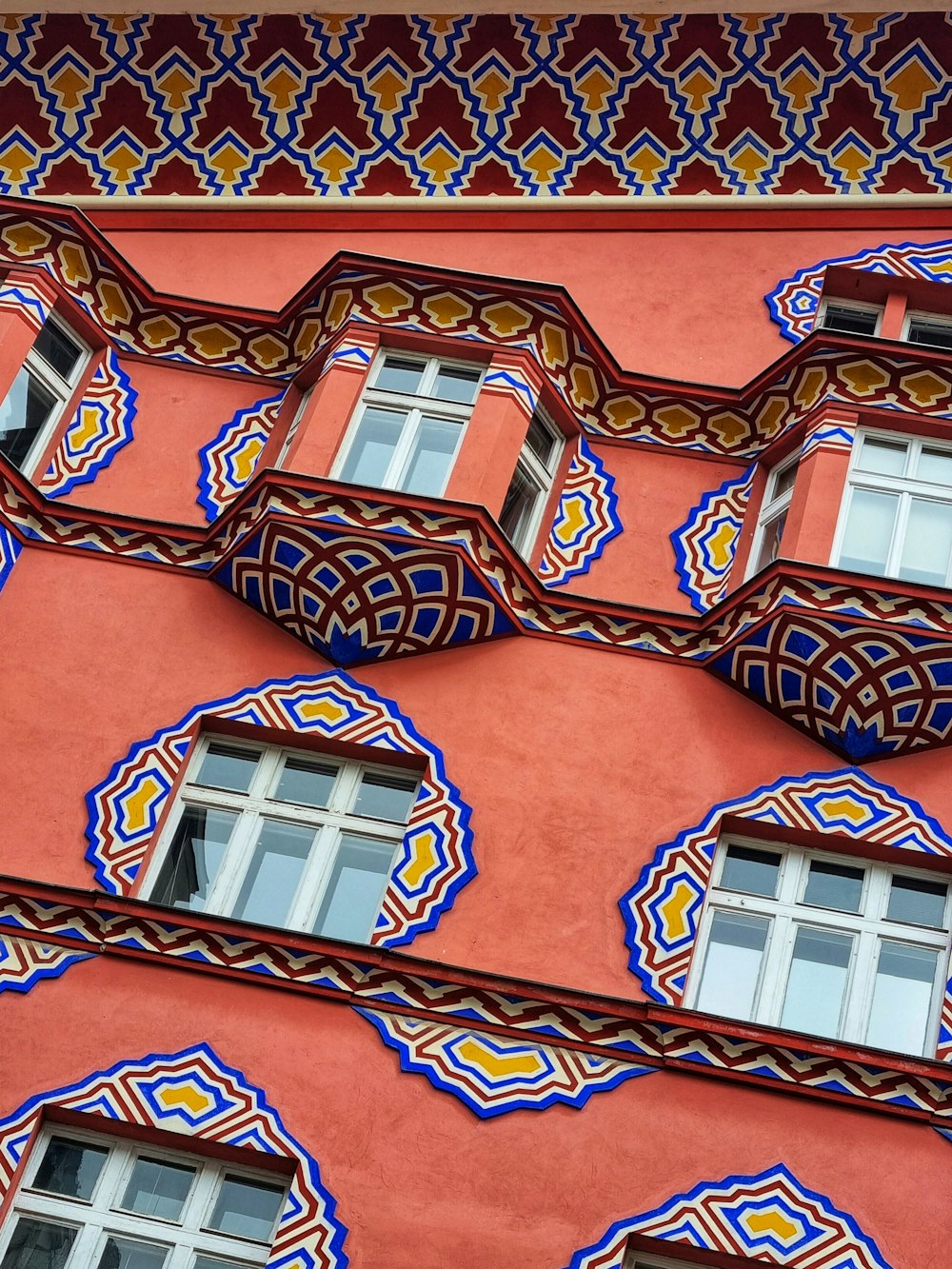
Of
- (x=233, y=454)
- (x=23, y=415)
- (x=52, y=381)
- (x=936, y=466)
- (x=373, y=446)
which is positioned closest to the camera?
(x=936, y=466)

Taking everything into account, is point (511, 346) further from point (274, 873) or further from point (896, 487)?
point (274, 873)

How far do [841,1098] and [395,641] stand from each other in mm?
4010

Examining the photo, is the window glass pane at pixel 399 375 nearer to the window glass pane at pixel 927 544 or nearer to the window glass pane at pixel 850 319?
the window glass pane at pixel 850 319

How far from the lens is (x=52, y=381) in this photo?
14164mm

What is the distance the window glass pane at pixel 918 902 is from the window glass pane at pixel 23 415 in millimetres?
6444

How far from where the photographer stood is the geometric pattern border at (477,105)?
15516 mm

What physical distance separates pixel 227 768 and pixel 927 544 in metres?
4.72

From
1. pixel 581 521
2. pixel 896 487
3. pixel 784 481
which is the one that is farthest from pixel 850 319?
pixel 581 521

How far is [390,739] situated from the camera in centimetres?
1227

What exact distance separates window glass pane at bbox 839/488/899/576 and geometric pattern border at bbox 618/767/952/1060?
4.78 feet

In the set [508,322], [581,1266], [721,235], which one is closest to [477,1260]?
[581,1266]

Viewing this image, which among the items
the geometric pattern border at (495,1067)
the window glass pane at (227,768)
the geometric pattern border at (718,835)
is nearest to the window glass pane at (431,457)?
the window glass pane at (227,768)

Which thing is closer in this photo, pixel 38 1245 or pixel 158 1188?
pixel 38 1245

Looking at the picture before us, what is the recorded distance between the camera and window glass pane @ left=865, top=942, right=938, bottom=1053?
1116 centimetres
